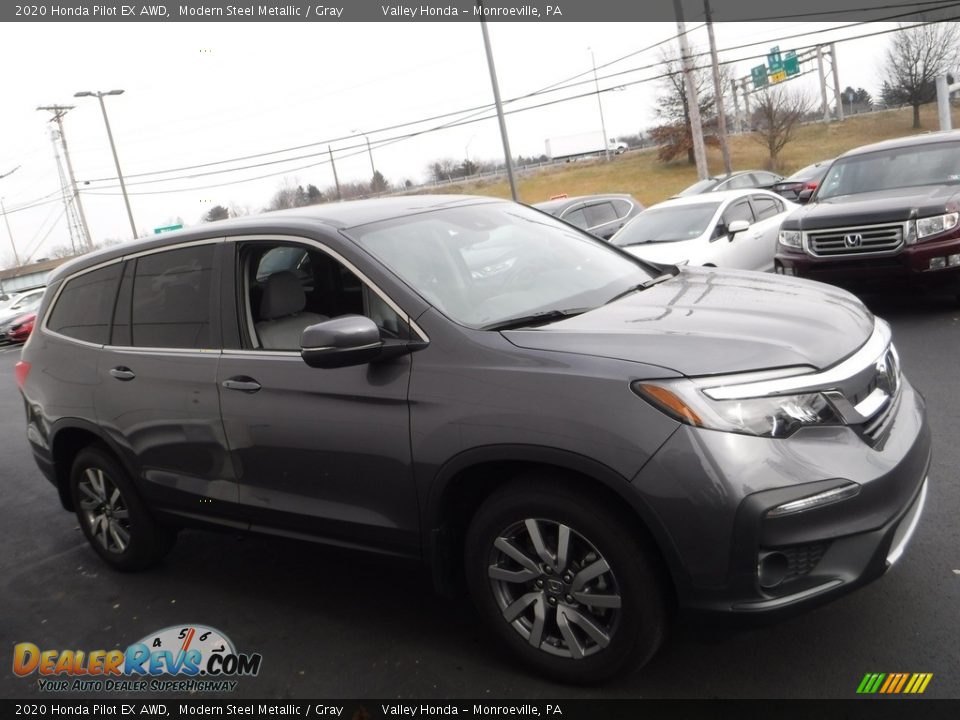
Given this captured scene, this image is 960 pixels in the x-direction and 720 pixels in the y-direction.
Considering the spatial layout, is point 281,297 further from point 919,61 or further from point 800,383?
point 919,61

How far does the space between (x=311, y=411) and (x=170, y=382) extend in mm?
989

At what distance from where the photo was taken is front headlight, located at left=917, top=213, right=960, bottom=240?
7996 millimetres

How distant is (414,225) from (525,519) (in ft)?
5.06

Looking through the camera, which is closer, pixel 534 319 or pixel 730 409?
pixel 730 409

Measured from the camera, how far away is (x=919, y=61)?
5853cm

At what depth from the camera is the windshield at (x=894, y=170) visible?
8.96 meters

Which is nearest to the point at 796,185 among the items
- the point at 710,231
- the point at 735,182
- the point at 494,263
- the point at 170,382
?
the point at 735,182

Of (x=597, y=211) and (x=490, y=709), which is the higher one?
(x=597, y=211)

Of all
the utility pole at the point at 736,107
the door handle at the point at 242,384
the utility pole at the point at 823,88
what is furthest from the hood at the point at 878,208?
the utility pole at the point at 823,88

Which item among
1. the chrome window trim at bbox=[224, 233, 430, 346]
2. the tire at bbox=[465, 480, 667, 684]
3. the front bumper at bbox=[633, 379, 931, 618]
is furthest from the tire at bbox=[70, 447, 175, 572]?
the front bumper at bbox=[633, 379, 931, 618]

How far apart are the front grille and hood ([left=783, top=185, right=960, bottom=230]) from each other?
7 centimetres

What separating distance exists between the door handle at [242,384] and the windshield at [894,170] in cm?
789
